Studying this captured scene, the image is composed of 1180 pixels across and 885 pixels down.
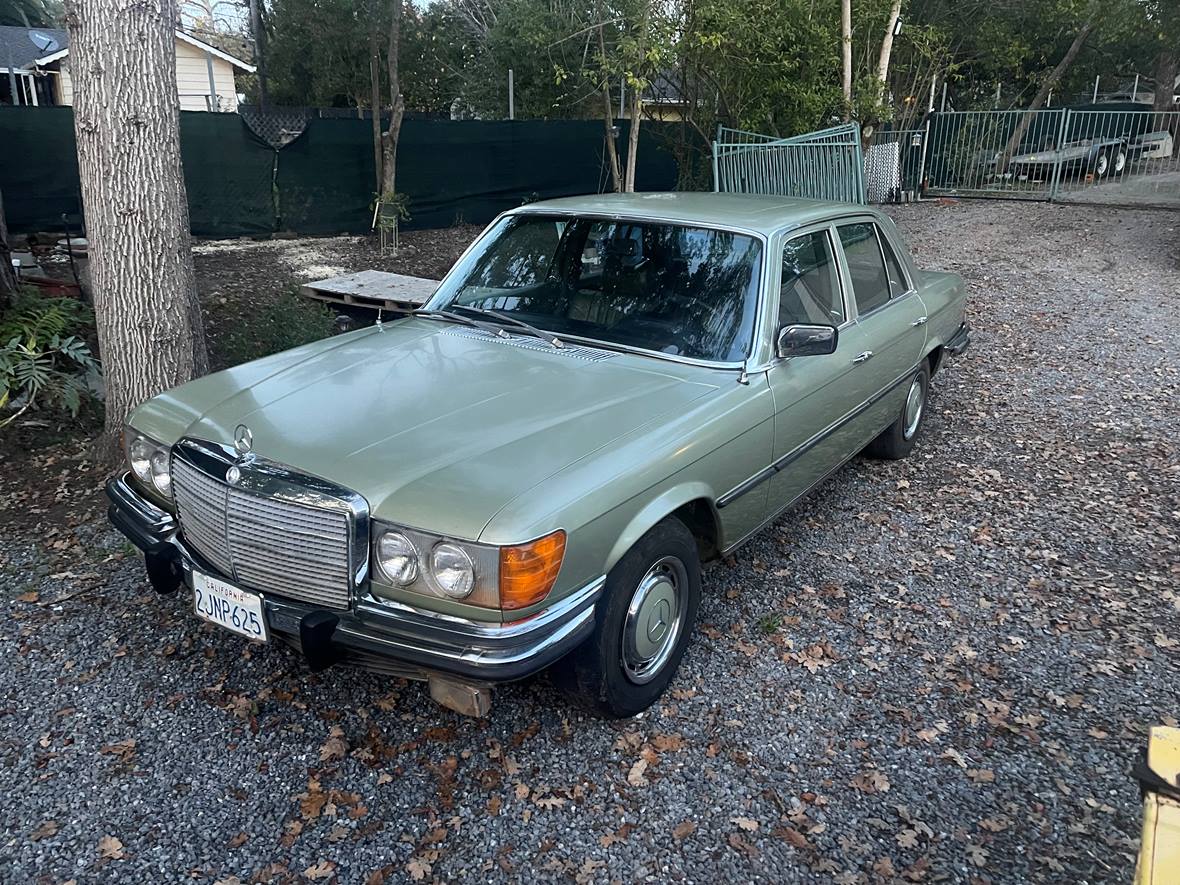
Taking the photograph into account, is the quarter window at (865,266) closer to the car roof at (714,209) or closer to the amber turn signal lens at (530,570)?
the car roof at (714,209)

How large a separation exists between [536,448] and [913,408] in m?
3.52

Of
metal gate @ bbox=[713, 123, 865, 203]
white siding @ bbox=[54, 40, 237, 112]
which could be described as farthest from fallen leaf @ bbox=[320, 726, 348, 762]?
white siding @ bbox=[54, 40, 237, 112]

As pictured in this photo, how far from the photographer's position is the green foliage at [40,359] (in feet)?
18.2

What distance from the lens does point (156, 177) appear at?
475 centimetres

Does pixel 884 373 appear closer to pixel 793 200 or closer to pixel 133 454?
pixel 793 200

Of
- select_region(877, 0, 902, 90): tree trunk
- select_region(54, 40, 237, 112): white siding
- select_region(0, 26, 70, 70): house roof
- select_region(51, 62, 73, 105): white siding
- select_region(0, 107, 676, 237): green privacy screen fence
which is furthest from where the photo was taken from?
select_region(54, 40, 237, 112): white siding

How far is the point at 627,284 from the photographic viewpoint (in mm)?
3986

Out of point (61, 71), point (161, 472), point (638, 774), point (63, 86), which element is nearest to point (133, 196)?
point (161, 472)

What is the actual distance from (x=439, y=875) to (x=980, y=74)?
25.9 m

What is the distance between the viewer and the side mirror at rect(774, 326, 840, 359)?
3645mm

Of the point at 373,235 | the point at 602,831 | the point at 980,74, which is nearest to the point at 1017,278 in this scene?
the point at 373,235

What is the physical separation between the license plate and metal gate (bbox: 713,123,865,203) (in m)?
10.8

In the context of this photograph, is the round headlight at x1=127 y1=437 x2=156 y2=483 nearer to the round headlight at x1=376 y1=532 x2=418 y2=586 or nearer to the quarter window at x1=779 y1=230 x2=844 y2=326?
the round headlight at x1=376 y1=532 x2=418 y2=586

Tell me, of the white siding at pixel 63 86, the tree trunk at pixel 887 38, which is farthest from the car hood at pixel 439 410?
the white siding at pixel 63 86
